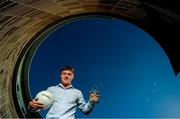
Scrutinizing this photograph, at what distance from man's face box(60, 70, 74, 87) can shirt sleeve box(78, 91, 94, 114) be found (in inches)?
13.6

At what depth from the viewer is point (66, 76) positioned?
6.07 metres

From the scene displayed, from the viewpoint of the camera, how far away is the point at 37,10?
8773 mm

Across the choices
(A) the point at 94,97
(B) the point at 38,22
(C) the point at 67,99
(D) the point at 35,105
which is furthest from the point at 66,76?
(B) the point at 38,22

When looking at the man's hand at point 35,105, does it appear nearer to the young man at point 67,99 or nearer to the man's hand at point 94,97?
the young man at point 67,99

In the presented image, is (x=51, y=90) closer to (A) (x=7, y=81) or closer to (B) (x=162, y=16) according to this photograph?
(B) (x=162, y=16)

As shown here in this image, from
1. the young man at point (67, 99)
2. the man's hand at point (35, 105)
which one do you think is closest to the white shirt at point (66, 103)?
the young man at point (67, 99)

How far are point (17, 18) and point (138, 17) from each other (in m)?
2.90

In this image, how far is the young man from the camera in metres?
6.02

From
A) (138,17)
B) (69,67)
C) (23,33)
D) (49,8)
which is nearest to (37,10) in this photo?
(49,8)

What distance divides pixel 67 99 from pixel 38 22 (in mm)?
4166

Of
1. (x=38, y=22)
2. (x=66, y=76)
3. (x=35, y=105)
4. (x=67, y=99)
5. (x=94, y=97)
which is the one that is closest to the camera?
(x=35, y=105)

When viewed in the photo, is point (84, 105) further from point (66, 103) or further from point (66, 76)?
point (66, 76)

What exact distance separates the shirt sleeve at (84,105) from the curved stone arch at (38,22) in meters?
2.26

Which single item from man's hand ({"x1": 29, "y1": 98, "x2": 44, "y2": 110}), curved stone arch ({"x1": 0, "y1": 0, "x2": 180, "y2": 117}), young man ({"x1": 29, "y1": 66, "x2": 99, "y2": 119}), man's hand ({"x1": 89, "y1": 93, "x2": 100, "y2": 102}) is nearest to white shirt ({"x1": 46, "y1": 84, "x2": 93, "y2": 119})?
young man ({"x1": 29, "y1": 66, "x2": 99, "y2": 119})
